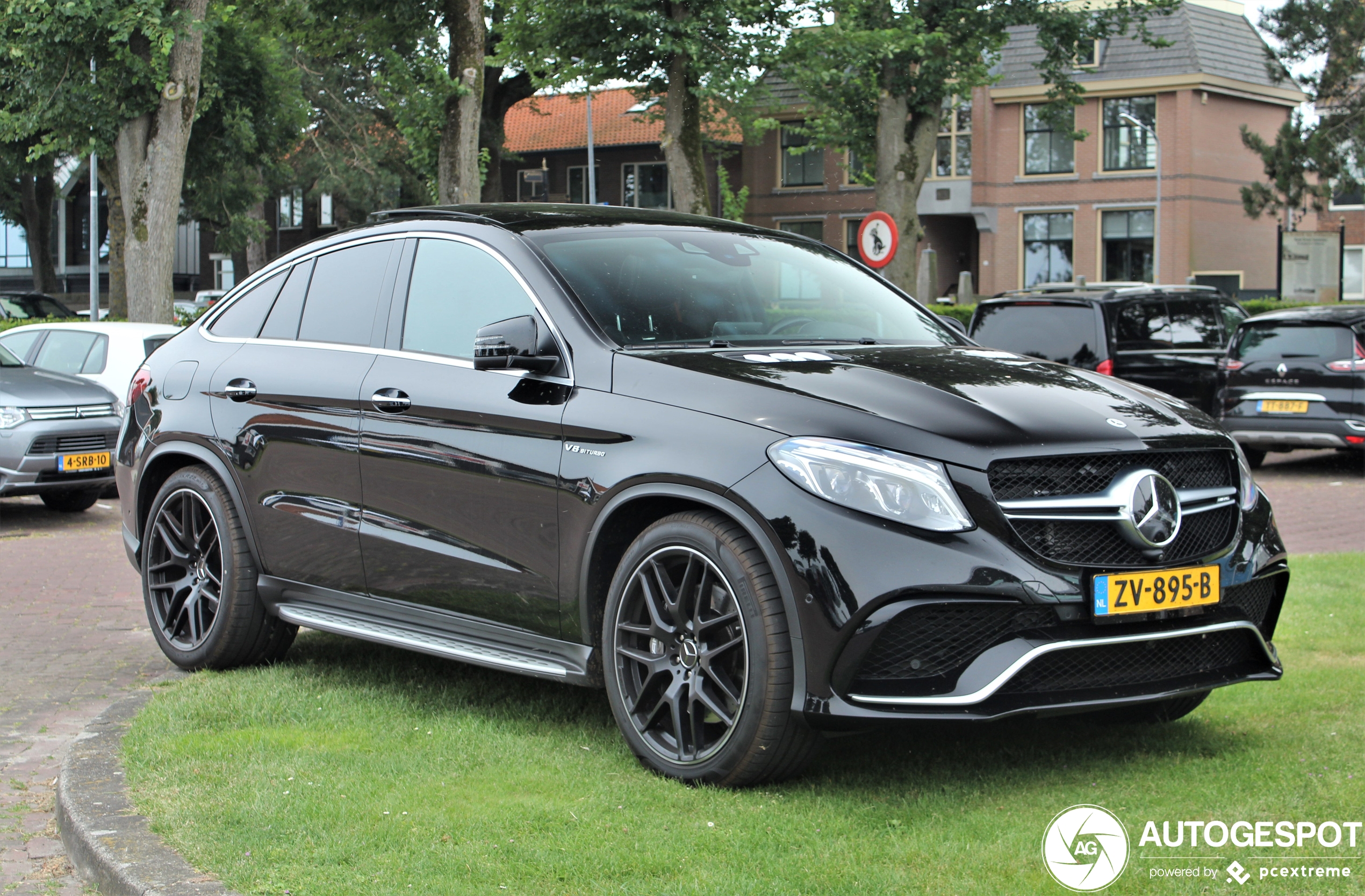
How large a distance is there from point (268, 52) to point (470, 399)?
2753 centimetres

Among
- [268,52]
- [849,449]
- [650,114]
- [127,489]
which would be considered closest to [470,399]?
[849,449]

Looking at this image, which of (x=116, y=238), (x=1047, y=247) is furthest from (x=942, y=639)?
(x=1047, y=247)

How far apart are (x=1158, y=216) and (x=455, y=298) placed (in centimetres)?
4763

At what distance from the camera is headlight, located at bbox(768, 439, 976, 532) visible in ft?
13.1

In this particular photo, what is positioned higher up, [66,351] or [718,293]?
[718,293]

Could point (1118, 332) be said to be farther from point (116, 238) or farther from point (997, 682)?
point (116, 238)

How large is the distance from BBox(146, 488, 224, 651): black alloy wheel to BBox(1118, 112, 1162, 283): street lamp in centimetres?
4637

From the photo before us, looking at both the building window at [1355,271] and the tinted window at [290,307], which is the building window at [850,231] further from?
the tinted window at [290,307]

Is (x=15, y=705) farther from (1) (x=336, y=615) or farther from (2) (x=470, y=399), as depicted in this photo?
(2) (x=470, y=399)

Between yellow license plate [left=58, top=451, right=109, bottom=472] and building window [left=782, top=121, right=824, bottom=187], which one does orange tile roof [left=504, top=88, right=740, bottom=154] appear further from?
yellow license plate [left=58, top=451, right=109, bottom=472]

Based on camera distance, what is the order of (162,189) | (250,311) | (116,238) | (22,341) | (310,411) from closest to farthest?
(310,411), (250,311), (22,341), (162,189), (116,238)

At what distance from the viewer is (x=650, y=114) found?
1021 inches

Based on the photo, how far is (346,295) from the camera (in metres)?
6.00

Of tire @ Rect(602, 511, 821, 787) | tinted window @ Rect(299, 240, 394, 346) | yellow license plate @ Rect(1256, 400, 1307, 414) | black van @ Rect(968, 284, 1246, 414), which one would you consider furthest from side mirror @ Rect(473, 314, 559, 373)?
yellow license plate @ Rect(1256, 400, 1307, 414)
